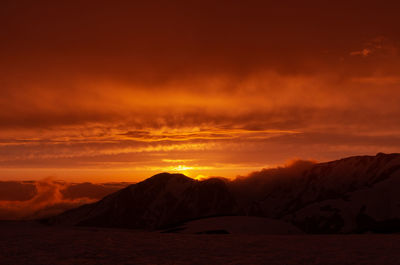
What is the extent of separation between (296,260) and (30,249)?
2081cm

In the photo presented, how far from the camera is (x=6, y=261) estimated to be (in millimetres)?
26281

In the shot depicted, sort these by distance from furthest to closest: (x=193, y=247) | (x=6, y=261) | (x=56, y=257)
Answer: (x=193, y=247) → (x=56, y=257) → (x=6, y=261)

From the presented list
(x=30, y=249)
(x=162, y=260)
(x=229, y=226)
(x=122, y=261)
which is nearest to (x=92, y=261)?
(x=122, y=261)

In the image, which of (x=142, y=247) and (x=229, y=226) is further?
(x=229, y=226)

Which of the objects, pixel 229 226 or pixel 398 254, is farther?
pixel 229 226

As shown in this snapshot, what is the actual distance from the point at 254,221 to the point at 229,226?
9034mm

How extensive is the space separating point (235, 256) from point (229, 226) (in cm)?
4923

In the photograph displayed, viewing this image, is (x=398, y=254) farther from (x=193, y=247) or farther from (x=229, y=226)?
(x=229, y=226)

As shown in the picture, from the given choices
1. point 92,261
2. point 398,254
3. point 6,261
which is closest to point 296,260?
point 398,254

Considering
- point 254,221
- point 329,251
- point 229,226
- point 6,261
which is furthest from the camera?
point 254,221

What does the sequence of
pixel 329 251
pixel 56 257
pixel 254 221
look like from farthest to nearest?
1. pixel 254 221
2. pixel 329 251
3. pixel 56 257

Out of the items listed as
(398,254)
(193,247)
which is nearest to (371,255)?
(398,254)

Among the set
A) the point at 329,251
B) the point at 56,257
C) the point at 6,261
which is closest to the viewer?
the point at 6,261

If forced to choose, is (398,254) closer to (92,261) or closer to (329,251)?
(329,251)
